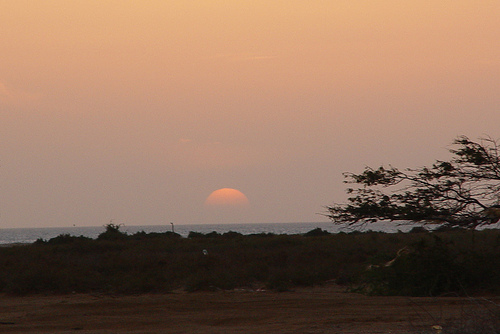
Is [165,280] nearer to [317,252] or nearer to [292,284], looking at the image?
[292,284]

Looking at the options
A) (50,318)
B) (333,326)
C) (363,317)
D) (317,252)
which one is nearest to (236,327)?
(333,326)

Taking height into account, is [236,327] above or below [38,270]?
below

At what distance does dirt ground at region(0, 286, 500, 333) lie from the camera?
37.6ft

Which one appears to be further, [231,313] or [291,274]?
[291,274]

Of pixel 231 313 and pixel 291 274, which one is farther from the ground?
pixel 291 274

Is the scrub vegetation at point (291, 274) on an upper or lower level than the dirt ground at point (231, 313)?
upper

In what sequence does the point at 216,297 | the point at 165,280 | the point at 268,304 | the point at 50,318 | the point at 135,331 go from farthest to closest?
the point at 165,280
the point at 216,297
the point at 268,304
the point at 50,318
the point at 135,331

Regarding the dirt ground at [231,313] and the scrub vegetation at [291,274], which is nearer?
the dirt ground at [231,313]

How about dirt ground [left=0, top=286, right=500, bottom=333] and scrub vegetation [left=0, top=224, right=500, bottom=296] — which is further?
scrub vegetation [left=0, top=224, right=500, bottom=296]

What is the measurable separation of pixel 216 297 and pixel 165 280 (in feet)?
12.2

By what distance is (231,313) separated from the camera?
1338cm

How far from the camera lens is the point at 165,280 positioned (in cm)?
1978

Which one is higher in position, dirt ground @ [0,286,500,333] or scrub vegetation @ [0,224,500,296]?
scrub vegetation @ [0,224,500,296]

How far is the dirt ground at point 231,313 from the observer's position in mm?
11461
